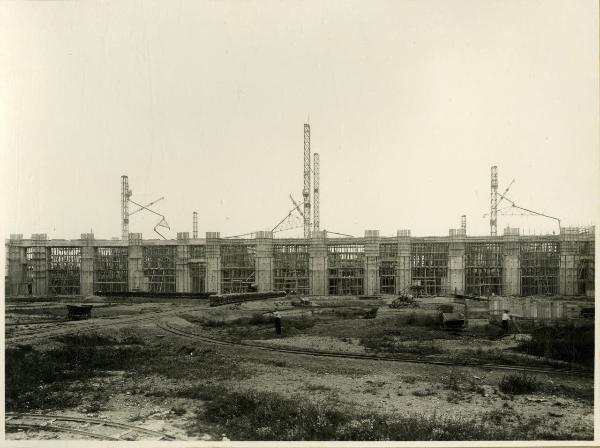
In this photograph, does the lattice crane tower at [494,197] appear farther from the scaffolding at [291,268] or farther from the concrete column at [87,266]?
the concrete column at [87,266]

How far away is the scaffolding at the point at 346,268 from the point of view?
159 ft

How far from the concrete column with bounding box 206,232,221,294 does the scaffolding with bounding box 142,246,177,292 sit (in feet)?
15.5

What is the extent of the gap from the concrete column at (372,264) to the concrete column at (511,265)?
1307 centimetres

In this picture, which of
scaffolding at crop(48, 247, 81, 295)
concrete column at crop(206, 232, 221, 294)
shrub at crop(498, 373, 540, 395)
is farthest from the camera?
scaffolding at crop(48, 247, 81, 295)

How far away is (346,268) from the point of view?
160ft

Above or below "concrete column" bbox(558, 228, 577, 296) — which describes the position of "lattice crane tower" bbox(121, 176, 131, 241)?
above

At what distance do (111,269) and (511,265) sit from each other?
4335 cm

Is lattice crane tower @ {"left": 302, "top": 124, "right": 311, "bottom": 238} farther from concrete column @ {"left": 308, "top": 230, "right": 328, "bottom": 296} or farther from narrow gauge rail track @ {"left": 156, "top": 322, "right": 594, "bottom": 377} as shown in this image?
narrow gauge rail track @ {"left": 156, "top": 322, "right": 594, "bottom": 377}

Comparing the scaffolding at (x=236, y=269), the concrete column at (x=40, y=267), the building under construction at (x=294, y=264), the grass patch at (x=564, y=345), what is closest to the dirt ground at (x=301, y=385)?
the grass patch at (x=564, y=345)

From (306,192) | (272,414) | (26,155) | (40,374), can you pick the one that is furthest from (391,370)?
(306,192)

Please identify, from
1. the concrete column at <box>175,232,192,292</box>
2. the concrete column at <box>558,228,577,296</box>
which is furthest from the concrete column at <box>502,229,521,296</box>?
the concrete column at <box>175,232,192,292</box>

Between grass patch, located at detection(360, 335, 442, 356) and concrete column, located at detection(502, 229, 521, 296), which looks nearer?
grass patch, located at detection(360, 335, 442, 356)

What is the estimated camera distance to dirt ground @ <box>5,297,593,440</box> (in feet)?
34.0

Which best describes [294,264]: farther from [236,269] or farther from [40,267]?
[40,267]
